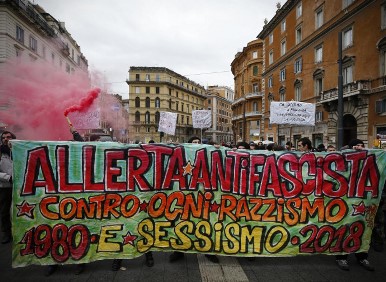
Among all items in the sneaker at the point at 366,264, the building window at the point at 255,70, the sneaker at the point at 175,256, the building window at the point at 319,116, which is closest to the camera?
the sneaker at the point at 366,264

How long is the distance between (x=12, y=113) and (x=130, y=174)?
23.9 feet

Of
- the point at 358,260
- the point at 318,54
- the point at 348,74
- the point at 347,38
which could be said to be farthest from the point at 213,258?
the point at 318,54

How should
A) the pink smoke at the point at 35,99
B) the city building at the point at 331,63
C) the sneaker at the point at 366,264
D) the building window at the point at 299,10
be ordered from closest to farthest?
the sneaker at the point at 366,264
the pink smoke at the point at 35,99
the city building at the point at 331,63
the building window at the point at 299,10

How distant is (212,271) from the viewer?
3.66 meters

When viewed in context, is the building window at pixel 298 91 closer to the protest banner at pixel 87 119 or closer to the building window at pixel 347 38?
the building window at pixel 347 38

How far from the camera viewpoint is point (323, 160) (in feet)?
13.1

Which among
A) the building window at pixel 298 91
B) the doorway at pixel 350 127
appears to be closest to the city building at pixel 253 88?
the building window at pixel 298 91

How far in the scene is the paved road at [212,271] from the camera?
3.46 m

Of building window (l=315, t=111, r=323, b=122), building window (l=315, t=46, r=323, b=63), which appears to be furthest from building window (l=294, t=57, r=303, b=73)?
building window (l=315, t=111, r=323, b=122)

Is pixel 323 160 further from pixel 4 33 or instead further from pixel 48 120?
pixel 4 33

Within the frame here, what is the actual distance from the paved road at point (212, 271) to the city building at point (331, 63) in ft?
26.1

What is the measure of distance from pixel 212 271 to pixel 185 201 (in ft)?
3.51

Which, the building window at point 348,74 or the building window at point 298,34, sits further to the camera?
the building window at point 298,34

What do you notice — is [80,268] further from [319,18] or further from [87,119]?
[319,18]
